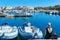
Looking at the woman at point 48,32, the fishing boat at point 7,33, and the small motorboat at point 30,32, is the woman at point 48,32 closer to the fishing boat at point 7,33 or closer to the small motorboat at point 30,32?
the small motorboat at point 30,32

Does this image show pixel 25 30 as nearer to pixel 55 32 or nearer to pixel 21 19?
pixel 21 19

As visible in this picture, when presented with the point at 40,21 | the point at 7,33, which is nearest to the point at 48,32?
the point at 40,21

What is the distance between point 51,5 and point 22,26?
0.68 metres

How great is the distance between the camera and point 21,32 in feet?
8.23

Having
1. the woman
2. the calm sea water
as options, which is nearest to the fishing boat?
the calm sea water

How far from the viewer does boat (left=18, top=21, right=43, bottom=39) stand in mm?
2473

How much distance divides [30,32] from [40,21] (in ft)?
0.89

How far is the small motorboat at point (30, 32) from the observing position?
247 cm

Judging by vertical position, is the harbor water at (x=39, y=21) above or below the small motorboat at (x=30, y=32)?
above

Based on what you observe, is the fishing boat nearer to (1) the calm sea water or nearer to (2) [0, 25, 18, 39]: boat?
(2) [0, 25, 18, 39]: boat

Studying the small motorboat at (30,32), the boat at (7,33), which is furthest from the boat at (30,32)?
the boat at (7,33)

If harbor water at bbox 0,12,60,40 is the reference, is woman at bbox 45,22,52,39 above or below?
below

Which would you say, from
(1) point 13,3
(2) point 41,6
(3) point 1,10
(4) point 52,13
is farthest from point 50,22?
(3) point 1,10

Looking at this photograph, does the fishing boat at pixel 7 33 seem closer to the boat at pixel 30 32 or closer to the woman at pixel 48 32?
the boat at pixel 30 32
